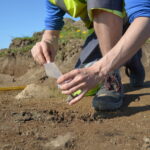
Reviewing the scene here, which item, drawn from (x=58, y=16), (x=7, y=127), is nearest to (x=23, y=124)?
(x=7, y=127)

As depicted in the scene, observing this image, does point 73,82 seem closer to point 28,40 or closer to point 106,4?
point 106,4

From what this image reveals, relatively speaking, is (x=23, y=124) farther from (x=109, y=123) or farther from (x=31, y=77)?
(x=31, y=77)

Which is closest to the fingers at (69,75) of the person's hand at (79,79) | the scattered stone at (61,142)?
the person's hand at (79,79)

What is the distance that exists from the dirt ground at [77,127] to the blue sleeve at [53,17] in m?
0.60

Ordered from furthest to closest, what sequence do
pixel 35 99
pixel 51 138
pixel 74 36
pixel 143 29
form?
pixel 74 36 < pixel 35 99 < pixel 51 138 < pixel 143 29

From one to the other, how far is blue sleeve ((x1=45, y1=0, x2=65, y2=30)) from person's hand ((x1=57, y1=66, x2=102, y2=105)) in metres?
1.05

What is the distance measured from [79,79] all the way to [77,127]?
1.50ft

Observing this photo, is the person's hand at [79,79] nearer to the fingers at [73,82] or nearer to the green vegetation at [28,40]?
the fingers at [73,82]

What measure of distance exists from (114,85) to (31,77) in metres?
2.15

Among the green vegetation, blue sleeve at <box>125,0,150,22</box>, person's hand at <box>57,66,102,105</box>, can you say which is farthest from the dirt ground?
the green vegetation

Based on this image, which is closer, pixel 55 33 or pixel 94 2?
pixel 94 2

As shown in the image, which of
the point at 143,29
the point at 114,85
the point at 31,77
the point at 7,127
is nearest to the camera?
the point at 143,29

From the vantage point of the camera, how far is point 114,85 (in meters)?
2.28

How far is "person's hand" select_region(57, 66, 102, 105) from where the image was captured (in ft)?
4.43
